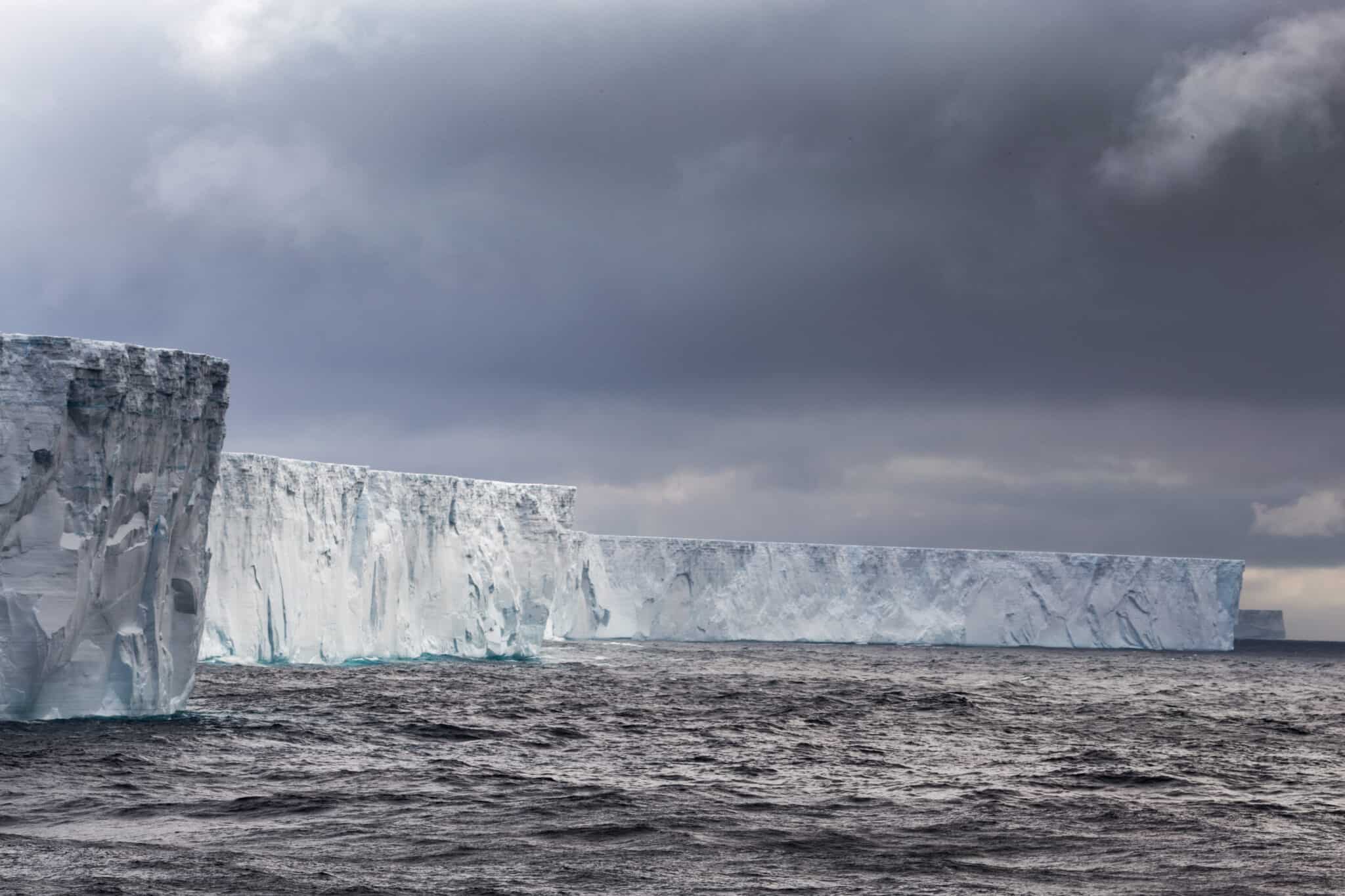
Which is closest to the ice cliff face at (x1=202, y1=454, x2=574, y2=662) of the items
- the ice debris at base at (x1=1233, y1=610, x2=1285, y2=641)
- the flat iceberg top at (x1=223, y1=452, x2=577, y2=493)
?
the flat iceberg top at (x1=223, y1=452, x2=577, y2=493)

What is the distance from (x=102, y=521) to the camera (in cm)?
1856

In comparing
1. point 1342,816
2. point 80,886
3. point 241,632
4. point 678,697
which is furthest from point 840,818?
point 241,632

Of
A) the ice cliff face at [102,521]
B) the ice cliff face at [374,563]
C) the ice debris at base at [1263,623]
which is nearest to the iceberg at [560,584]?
the ice cliff face at [374,563]

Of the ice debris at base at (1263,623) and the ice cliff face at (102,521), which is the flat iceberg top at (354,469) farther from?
the ice debris at base at (1263,623)

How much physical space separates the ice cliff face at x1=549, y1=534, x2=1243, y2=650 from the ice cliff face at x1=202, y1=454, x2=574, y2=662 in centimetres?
1907

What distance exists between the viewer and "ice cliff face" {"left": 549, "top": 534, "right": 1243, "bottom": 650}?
65188mm

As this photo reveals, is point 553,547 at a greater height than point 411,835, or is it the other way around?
point 553,547

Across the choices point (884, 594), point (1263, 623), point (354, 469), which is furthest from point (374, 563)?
point (1263, 623)

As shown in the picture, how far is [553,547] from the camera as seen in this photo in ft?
145

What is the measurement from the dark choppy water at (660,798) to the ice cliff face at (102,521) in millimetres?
647

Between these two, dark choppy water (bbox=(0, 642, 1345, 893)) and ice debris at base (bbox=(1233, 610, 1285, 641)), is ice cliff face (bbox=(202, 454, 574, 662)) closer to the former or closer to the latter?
dark choppy water (bbox=(0, 642, 1345, 893))

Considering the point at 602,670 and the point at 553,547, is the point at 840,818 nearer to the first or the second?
the point at 602,670

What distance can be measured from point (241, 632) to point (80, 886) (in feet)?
78.4

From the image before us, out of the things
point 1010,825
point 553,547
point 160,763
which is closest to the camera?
point 1010,825
